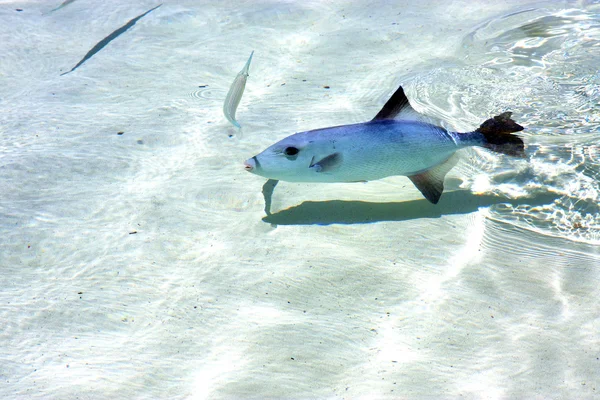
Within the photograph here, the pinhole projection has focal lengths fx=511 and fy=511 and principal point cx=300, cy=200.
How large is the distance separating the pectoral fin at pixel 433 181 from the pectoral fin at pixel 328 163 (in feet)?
1.46

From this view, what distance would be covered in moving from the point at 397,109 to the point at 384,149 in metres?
0.23

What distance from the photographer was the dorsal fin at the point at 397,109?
8.50 feet

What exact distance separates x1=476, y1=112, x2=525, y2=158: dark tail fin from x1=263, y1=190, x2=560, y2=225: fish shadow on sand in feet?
1.22

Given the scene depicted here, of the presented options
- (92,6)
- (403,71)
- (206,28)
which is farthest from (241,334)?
(92,6)

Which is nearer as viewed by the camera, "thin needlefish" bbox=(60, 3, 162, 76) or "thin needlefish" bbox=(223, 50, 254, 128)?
"thin needlefish" bbox=(223, 50, 254, 128)

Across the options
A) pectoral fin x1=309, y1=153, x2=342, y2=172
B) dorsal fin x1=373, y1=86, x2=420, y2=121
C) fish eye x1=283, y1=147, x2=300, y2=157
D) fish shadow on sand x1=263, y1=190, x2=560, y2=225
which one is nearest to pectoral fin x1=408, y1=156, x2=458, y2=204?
fish shadow on sand x1=263, y1=190, x2=560, y2=225

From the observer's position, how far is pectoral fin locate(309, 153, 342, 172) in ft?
8.26

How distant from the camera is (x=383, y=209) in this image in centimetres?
283

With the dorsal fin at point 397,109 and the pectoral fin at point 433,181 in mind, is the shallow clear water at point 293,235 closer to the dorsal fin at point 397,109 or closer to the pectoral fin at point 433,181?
the pectoral fin at point 433,181

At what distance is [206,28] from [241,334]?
4103 millimetres

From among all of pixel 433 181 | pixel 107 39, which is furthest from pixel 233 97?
pixel 107 39

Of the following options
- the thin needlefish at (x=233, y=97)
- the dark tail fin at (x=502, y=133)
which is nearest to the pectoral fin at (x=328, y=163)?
the dark tail fin at (x=502, y=133)

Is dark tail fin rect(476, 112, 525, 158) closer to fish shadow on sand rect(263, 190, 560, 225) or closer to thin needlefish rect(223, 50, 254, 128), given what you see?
fish shadow on sand rect(263, 190, 560, 225)

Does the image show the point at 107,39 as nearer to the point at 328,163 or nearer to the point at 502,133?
the point at 328,163
